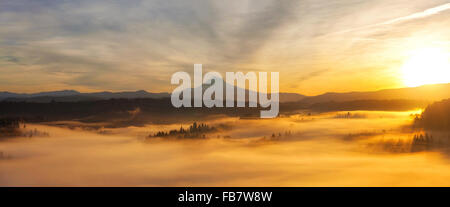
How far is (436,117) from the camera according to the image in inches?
1026

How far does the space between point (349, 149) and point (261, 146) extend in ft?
19.4

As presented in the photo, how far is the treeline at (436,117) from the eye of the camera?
2481cm

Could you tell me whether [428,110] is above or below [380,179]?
above

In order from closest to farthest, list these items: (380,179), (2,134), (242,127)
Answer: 1. (380,179)
2. (2,134)
3. (242,127)

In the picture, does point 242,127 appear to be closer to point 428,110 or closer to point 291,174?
point 428,110

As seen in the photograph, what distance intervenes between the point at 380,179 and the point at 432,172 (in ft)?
8.57

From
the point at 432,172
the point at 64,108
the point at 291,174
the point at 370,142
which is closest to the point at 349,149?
the point at 370,142

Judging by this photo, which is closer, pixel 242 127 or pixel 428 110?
pixel 428 110

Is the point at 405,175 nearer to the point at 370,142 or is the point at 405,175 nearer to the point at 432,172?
the point at 432,172

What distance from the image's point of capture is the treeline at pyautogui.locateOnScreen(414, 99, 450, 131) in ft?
81.4

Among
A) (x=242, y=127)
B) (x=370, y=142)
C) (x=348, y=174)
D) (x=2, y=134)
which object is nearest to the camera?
(x=348, y=174)

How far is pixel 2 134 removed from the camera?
25.8m

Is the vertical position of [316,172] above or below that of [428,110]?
below

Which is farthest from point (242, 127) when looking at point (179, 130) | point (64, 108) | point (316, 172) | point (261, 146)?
point (64, 108)
